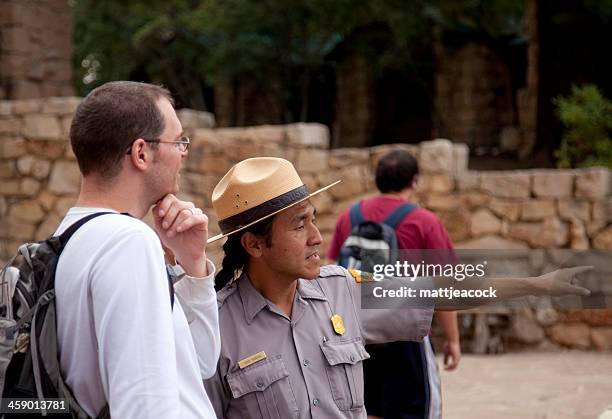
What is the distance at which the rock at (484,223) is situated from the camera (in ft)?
26.8

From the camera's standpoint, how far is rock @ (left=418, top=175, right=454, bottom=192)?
8203 millimetres

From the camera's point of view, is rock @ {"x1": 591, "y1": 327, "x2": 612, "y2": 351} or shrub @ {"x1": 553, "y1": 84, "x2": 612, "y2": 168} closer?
rock @ {"x1": 591, "y1": 327, "x2": 612, "y2": 351}

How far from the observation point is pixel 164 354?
1.72 metres

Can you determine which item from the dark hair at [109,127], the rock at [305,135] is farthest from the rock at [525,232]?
the dark hair at [109,127]

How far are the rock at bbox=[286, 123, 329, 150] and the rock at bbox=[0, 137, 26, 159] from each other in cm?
292

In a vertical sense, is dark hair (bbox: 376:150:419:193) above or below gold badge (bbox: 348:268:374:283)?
above

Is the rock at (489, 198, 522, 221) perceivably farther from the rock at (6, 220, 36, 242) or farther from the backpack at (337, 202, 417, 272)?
the rock at (6, 220, 36, 242)

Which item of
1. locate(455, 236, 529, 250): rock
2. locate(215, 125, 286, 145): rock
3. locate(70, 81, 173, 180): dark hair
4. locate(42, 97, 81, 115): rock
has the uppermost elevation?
locate(42, 97, 81, 115): rock

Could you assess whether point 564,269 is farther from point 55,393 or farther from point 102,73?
point 102,73

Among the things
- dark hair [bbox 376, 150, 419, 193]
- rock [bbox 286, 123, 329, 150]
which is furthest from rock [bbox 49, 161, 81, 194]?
dark hair [bbox 376, 150, 419, 193]

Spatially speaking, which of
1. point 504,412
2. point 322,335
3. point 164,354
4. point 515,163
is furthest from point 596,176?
point 515,163

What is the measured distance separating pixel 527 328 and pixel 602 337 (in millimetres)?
644

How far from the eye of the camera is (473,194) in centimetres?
820

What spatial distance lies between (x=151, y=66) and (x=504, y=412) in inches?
631
